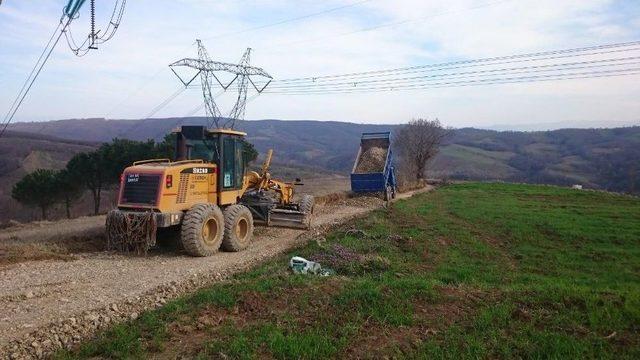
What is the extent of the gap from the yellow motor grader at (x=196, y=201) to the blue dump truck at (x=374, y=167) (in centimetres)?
1053

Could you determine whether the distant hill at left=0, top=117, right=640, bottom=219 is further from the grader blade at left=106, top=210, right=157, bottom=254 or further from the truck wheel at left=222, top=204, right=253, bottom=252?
the grader blade at left=106, top=210, right=157, bottom=254

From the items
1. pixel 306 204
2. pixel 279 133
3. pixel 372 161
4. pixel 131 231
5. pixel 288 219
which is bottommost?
pixel 288 219

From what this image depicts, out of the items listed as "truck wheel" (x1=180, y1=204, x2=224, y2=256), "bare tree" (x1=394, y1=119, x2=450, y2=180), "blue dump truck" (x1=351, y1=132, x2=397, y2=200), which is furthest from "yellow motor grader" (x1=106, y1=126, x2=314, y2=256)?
"bare tree" (x1=394, y1=119, x2=450, y2=180)

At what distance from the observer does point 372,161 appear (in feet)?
85.3

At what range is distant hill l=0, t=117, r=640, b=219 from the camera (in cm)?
6238

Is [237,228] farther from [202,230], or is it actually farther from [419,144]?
[419,144]

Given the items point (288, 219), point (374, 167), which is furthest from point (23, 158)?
point (288, 219)

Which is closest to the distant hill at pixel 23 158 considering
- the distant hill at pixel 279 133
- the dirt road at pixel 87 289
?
the dirt road at pixel 87 289

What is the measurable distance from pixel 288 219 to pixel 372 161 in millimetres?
12251

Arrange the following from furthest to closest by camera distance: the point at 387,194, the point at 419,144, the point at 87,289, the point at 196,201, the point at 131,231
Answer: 1. the point at 419,144
2. the point at 387,194
3. the point at 196,201
4. the point at 131,231
5. the point at 87,289

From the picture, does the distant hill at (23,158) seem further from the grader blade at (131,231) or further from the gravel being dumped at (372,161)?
the grader blade at (131,231)

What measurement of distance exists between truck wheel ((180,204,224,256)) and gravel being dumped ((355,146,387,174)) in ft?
48.1

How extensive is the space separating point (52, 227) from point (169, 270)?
27.1 feet

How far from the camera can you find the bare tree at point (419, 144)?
43781mm
